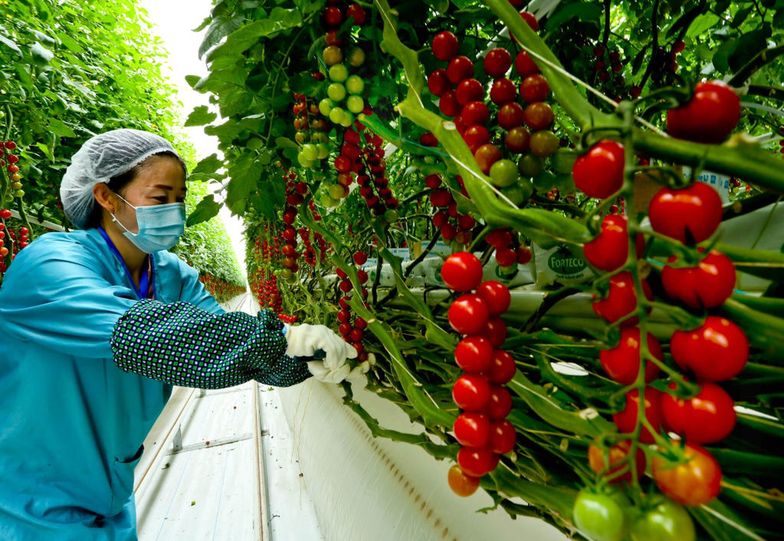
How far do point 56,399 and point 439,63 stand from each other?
41.0 inches

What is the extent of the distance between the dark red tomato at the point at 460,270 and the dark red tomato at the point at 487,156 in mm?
80

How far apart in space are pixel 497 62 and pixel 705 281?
0.29 meters

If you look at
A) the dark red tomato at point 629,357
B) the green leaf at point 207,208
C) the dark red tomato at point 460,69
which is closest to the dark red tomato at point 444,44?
the dark red tomato at point 460,69

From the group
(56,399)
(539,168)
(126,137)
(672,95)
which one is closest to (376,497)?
(56,399)

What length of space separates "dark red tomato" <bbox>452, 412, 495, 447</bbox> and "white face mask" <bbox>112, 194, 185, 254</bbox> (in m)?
0.89

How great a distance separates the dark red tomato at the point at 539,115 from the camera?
330 mm

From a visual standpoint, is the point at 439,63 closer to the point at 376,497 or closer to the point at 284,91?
the point at 284,91

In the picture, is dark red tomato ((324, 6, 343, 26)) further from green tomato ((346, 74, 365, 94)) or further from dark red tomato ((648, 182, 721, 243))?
dark red tomato ((648, 182, 721, 243))

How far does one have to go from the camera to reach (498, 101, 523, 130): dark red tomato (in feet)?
1.13

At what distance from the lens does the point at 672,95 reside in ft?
0.66

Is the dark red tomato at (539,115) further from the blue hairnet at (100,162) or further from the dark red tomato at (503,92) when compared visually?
the blue hairnet at (100,162)

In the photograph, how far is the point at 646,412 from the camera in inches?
8.5

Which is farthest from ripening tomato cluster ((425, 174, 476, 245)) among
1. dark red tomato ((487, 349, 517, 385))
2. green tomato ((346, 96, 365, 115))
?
dark red tomato ((487, 349, 517, 385))

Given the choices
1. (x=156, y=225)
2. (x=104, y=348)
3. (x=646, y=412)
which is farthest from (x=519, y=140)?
(x=156, y=225)
